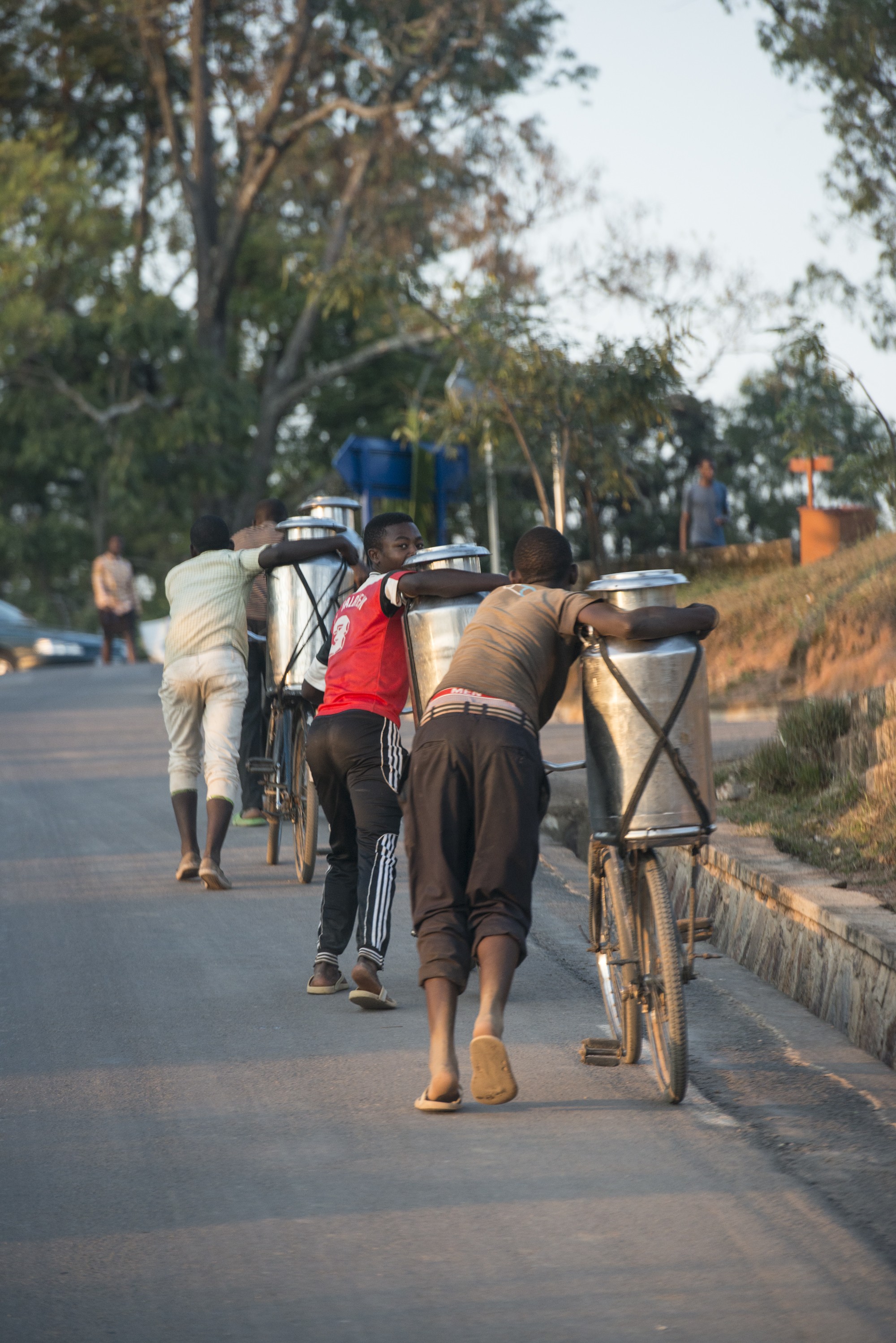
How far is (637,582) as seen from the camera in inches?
201

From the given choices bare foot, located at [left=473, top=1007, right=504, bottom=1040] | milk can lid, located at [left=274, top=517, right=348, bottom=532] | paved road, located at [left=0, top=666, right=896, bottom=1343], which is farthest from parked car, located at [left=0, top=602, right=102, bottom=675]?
bare foot, located at [left=473, top=1007, right=504, bottom=1040]

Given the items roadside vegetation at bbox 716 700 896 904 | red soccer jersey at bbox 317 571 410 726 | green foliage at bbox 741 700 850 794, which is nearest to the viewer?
red soccer jersey at bbox 317 571 410 726

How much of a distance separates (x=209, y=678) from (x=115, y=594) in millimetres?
17549

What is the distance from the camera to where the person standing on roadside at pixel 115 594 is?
25.1m

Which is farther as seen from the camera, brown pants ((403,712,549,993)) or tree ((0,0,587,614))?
tree ((0,0,587,614))

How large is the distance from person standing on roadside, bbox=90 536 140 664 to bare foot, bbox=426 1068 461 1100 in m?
20.6

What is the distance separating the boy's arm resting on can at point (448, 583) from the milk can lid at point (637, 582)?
523 millimetres

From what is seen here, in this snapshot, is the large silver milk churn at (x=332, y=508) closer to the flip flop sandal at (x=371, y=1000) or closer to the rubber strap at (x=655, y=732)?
the flip flop sandal at (x=371, y=1000)

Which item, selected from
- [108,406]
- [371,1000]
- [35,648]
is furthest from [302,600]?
[108,406]

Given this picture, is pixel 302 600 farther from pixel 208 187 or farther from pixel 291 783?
pixel 208 187

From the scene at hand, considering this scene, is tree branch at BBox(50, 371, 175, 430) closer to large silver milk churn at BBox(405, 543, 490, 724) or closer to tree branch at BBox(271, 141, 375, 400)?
tree branch at BBox(271, 141, 375, 400)

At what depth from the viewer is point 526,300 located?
20.3m

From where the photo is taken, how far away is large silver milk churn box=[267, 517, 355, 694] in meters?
8.67

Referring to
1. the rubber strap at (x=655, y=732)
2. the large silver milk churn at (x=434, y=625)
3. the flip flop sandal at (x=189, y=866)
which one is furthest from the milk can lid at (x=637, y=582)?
the flip flop sandal at (x=189, y=866)
